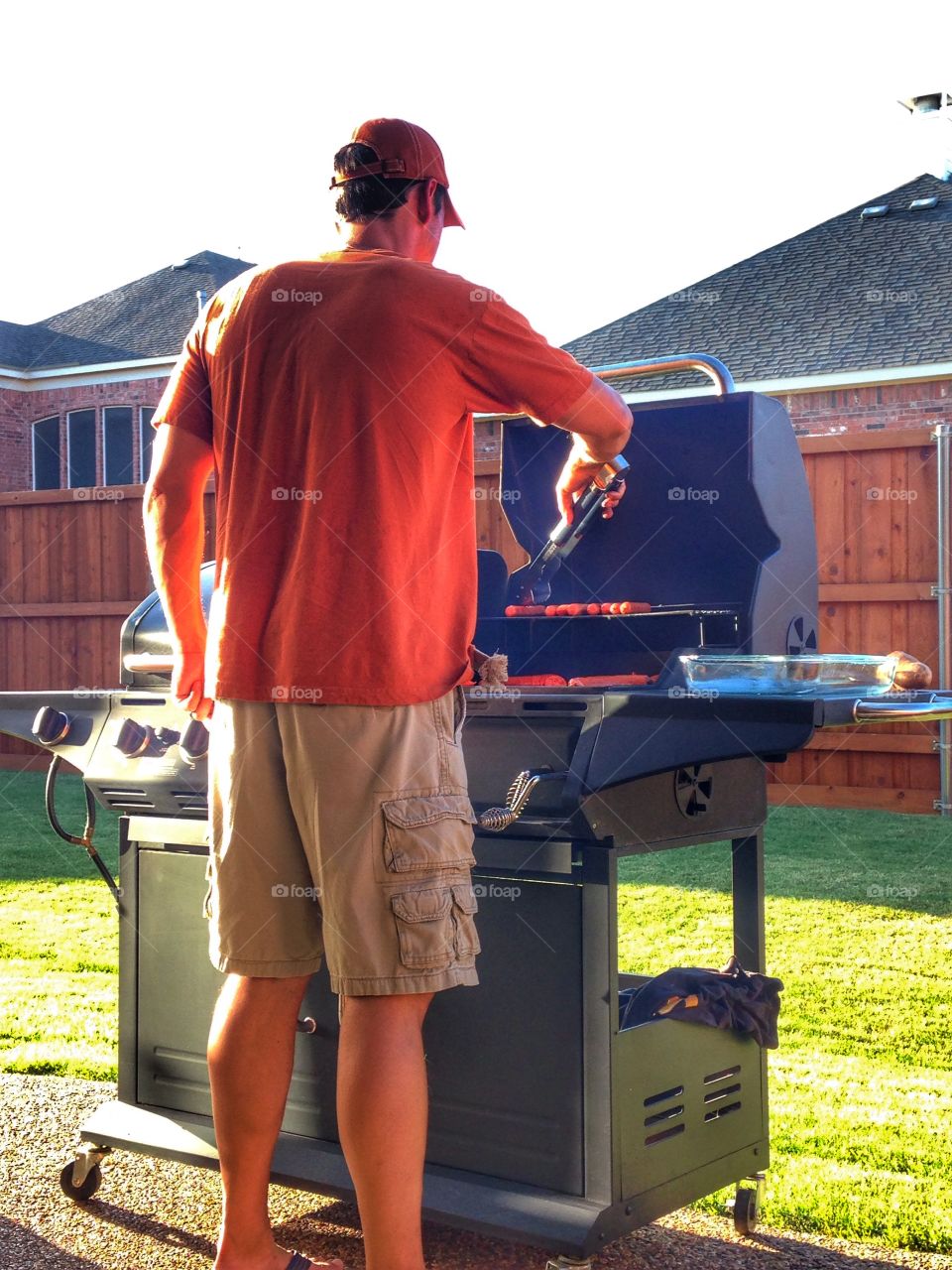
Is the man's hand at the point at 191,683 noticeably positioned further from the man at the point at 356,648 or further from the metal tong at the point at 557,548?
the metal tong at the point at 557,548

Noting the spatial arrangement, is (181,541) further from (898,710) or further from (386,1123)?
(898,710)

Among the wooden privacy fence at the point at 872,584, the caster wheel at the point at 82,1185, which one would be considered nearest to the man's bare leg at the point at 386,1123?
the caster wheel at the point at 82,1185

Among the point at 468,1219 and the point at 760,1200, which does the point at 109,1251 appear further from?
the point at 760,1200

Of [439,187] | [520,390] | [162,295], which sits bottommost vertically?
[520,390]

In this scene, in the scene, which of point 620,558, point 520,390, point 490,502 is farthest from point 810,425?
point 520,390

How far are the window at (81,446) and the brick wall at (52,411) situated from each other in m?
0.09

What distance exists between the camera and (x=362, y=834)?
180 cm

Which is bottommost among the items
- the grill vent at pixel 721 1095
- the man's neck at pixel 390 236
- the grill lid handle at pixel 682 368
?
the grill vent at pixel 721 1095

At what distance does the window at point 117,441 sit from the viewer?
69.4ft

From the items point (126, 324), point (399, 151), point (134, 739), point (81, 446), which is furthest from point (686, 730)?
point (126, 324)

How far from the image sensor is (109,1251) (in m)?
2.40

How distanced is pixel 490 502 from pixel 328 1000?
237 inches

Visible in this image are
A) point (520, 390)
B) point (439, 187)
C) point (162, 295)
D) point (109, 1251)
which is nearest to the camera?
point (520, 390)

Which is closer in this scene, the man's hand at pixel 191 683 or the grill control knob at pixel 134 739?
the man's hand at pixel 191 683
